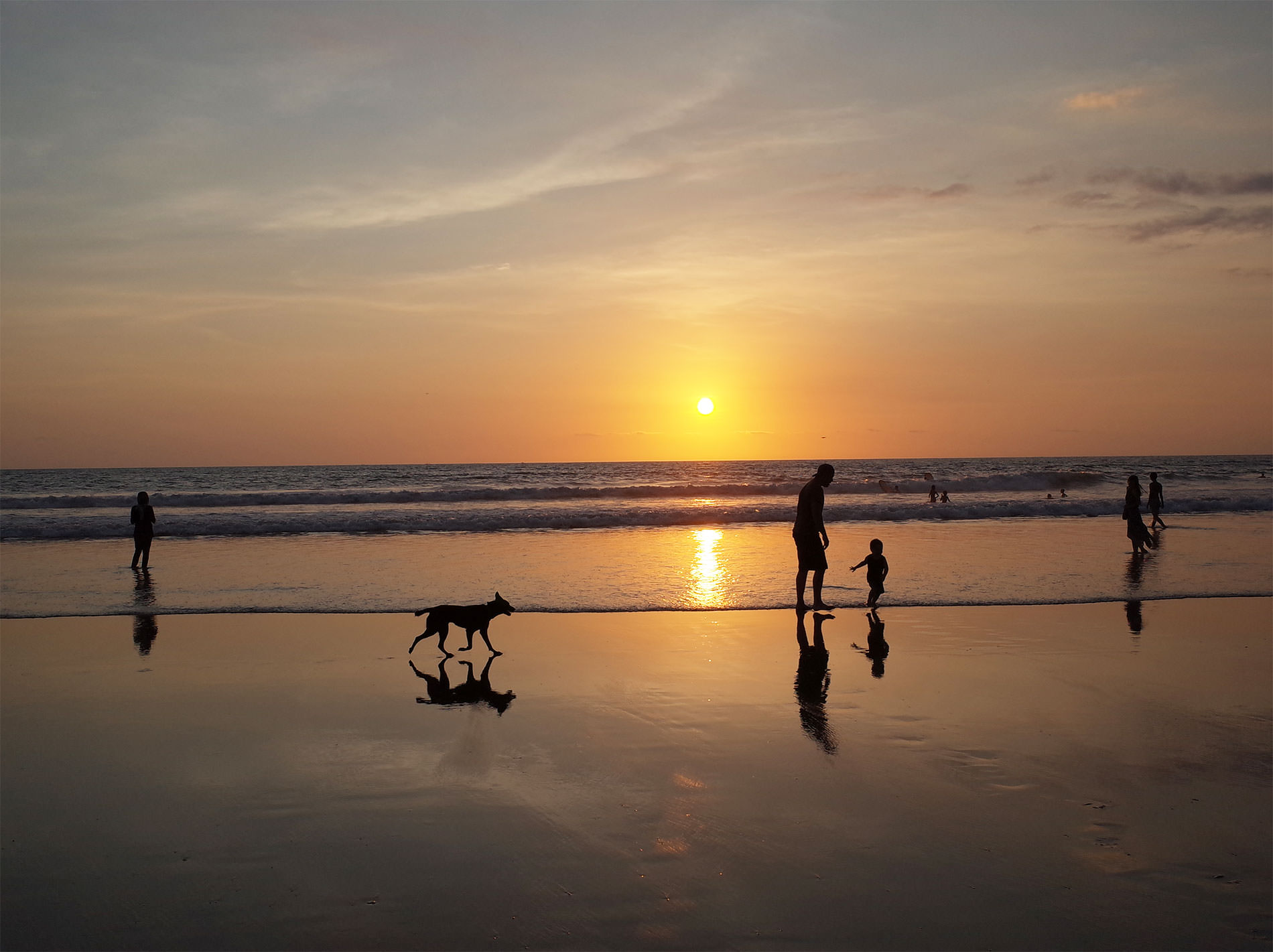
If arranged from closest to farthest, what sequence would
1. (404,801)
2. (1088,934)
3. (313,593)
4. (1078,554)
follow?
(1088,934) → (404,801) → (313,593) → (1078,554)

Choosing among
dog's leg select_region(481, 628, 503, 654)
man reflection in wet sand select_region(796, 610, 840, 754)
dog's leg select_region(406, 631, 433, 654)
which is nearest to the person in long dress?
man reflection in wet sand select_region(796, 610, 840, 754)

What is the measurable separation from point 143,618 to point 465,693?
246 inches

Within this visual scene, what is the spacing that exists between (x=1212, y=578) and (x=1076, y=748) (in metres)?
10.2

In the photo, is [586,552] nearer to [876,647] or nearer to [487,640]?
[487,640]

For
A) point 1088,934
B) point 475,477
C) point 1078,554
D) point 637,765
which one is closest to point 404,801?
point 637,765

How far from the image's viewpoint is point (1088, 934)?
3668 millimetres

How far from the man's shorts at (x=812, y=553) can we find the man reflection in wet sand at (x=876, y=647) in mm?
964

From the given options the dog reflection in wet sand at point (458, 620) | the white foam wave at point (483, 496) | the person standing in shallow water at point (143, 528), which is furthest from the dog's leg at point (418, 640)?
the white foam wave at point (483, 496)

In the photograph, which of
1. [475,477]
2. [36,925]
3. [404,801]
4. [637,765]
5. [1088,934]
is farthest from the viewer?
[475,477]

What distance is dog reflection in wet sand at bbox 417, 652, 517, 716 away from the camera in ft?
23.9

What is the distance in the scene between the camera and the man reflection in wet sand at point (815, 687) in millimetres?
6215

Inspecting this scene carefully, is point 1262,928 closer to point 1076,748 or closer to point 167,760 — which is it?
point 1076,748

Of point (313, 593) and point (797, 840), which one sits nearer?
point (797, 840)

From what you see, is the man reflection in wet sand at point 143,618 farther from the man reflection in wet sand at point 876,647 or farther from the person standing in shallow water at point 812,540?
the person standing in shallow water at point 812,540
